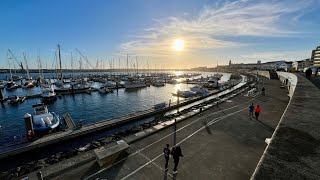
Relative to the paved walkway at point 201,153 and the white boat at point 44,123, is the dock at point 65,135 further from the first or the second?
the paved walkway at point 201,153

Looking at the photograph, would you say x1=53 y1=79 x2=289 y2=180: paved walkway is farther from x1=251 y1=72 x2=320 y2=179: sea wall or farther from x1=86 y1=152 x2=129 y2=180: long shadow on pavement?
x1=251 y1=72 x2=320 y2=179: sea wall

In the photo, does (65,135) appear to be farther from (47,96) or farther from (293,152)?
(47,96)

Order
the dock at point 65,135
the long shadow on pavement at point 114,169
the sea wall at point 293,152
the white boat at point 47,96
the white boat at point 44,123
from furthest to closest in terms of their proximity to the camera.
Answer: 1. the white boat at point 47,96
2. the white boat at point 44,123
3. the dock at point 65,135
4. the long shadow on pavement at point 114,169
5. the sea wall at point 293,152

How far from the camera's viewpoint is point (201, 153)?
1085cm

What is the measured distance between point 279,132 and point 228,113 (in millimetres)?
13857

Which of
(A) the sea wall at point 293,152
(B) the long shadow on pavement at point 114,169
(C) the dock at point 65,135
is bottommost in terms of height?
(C) the dock at point 65,135

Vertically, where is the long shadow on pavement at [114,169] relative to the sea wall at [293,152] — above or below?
below

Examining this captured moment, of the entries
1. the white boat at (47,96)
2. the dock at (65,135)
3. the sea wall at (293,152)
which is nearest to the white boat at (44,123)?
the dock at (65,135)

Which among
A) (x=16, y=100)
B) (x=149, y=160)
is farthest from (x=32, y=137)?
(x=16, y=100)

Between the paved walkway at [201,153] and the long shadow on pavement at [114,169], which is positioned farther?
the paved walkway at [201,153]

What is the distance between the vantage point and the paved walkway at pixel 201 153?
344 inches

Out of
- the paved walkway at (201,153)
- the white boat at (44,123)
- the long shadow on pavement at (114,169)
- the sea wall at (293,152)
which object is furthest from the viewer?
the white boat at (44,123)

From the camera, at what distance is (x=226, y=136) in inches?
532

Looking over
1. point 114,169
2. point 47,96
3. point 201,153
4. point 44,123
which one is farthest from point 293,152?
point 47,96
